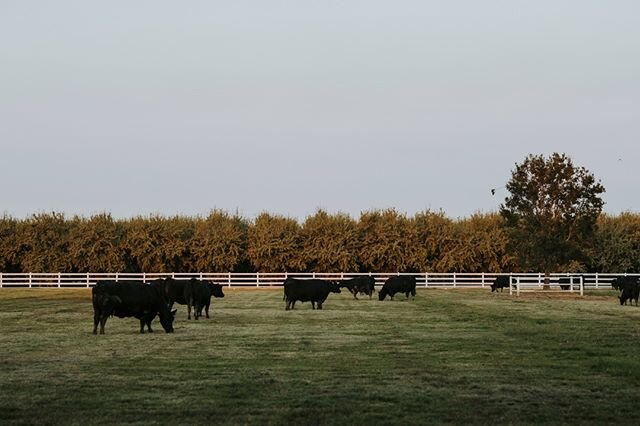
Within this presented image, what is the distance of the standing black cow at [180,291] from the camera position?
109ft

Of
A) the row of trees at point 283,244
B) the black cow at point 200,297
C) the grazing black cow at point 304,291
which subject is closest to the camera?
the black cow at point 200,297

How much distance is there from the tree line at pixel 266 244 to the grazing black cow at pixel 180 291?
55.1m

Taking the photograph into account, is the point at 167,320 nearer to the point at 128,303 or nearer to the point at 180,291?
the point at 128,303

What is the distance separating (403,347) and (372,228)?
69559 mm

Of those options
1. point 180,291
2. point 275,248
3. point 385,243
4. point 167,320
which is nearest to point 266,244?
point 275,248

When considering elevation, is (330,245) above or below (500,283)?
above

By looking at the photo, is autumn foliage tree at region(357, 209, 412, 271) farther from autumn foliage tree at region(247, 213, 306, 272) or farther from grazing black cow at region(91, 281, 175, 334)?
grazing black cow at region(91, 281, 175, 334)

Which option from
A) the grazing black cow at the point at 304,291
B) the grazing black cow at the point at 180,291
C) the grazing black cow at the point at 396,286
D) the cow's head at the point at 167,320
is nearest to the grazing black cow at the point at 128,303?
the cow's head at the point at 167,320

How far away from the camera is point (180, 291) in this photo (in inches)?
1334

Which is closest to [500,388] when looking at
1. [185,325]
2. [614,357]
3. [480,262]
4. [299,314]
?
[614,357]

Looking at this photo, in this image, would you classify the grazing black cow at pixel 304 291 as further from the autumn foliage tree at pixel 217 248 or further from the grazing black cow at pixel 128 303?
the autumn foliage tree at pixel 217 248

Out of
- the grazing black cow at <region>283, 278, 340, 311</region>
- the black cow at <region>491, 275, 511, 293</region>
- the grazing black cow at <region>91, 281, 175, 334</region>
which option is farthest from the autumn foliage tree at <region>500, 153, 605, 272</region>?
the grazing black cow at <region>91, 281, 175, 334</region>

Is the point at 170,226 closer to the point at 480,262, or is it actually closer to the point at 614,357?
the point at 480,262

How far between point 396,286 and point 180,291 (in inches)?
806
